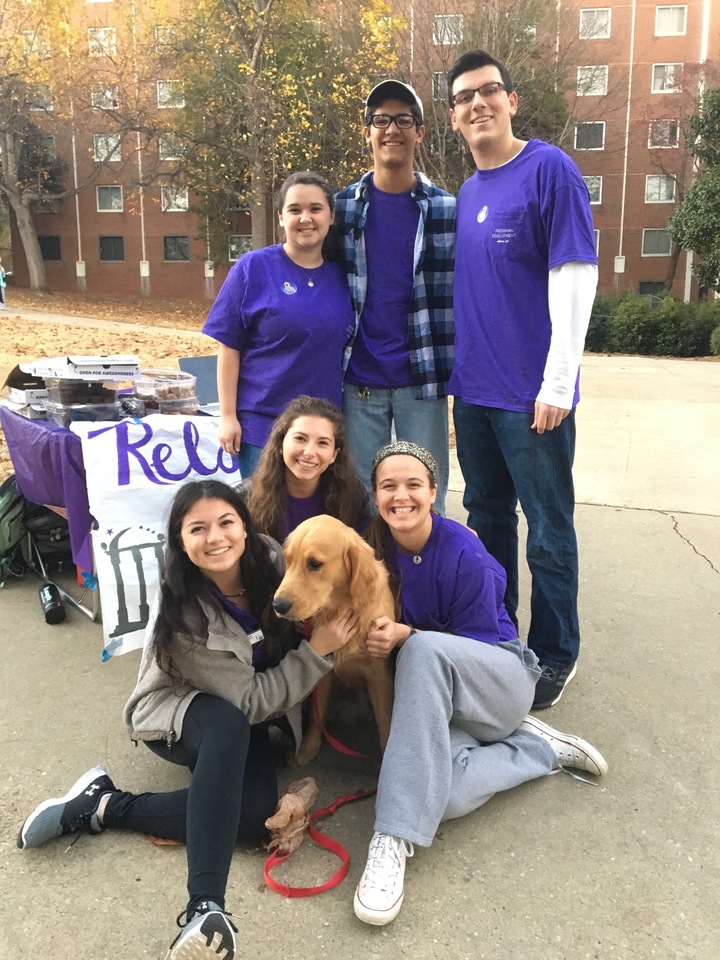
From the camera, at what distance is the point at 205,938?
185cm

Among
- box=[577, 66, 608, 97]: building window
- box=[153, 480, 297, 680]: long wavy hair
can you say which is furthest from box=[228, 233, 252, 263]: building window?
box=[153, 480, 297, 680]: long wavy hair

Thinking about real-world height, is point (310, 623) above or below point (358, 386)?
below

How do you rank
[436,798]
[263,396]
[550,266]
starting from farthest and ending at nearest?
[263,396]
[550,266]
[436,798]

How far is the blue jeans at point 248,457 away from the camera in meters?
3.31

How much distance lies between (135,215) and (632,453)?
32044 mm

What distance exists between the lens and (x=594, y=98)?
1171 inches

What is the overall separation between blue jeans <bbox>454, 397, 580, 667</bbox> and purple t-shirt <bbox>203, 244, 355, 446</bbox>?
586mm

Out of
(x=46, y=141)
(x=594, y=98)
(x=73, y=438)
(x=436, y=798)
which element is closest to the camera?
(x=436, y=798)

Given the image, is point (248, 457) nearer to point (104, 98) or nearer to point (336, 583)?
point (336, 583)

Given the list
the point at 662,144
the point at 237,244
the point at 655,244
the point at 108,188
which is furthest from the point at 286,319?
the point at 108,188

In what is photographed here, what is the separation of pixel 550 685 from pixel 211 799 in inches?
62.7

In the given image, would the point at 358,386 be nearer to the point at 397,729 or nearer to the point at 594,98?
the point at 397,729

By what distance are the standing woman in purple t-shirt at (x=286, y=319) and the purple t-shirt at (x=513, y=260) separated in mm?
535

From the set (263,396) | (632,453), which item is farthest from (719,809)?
(632,453)
